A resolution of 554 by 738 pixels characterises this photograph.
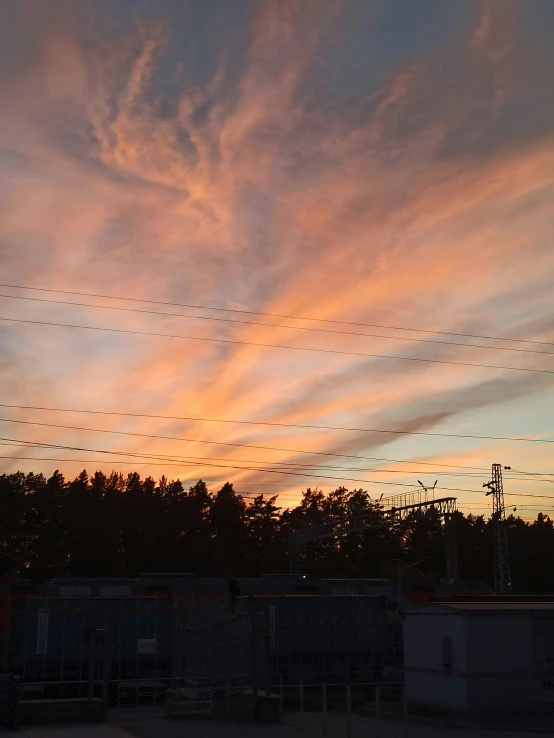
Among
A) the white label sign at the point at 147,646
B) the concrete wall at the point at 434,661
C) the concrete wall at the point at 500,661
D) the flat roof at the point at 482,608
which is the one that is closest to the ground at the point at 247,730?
the concrete wall at the point at 434,661

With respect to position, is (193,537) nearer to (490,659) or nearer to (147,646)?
(147,646)

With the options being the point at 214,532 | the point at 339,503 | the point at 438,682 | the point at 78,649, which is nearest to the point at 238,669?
the point at 78,649

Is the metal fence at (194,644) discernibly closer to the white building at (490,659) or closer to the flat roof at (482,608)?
the flat roof at (482,608)

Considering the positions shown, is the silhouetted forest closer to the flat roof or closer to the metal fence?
the metal fence

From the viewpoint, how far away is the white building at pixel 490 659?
71.4 ft

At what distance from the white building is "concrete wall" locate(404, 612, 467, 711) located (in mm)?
26

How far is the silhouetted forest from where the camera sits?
93.6 metres

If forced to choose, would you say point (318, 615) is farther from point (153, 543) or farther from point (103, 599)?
point (153, 543)

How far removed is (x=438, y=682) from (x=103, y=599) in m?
15.0

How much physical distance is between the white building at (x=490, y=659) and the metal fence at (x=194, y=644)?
7277 mm

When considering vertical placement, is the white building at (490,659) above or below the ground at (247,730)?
above

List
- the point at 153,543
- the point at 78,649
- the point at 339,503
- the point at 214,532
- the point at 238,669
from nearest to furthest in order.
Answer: the point at 238,669
the point at 78,649
the point at 153,543
the point at 214,532
the point at 339,503

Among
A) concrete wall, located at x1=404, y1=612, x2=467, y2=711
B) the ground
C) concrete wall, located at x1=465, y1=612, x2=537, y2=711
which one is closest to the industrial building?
concrete wall, located at x1=404, y1=612, x2=467, y2=711

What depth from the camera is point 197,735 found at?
2012cm
